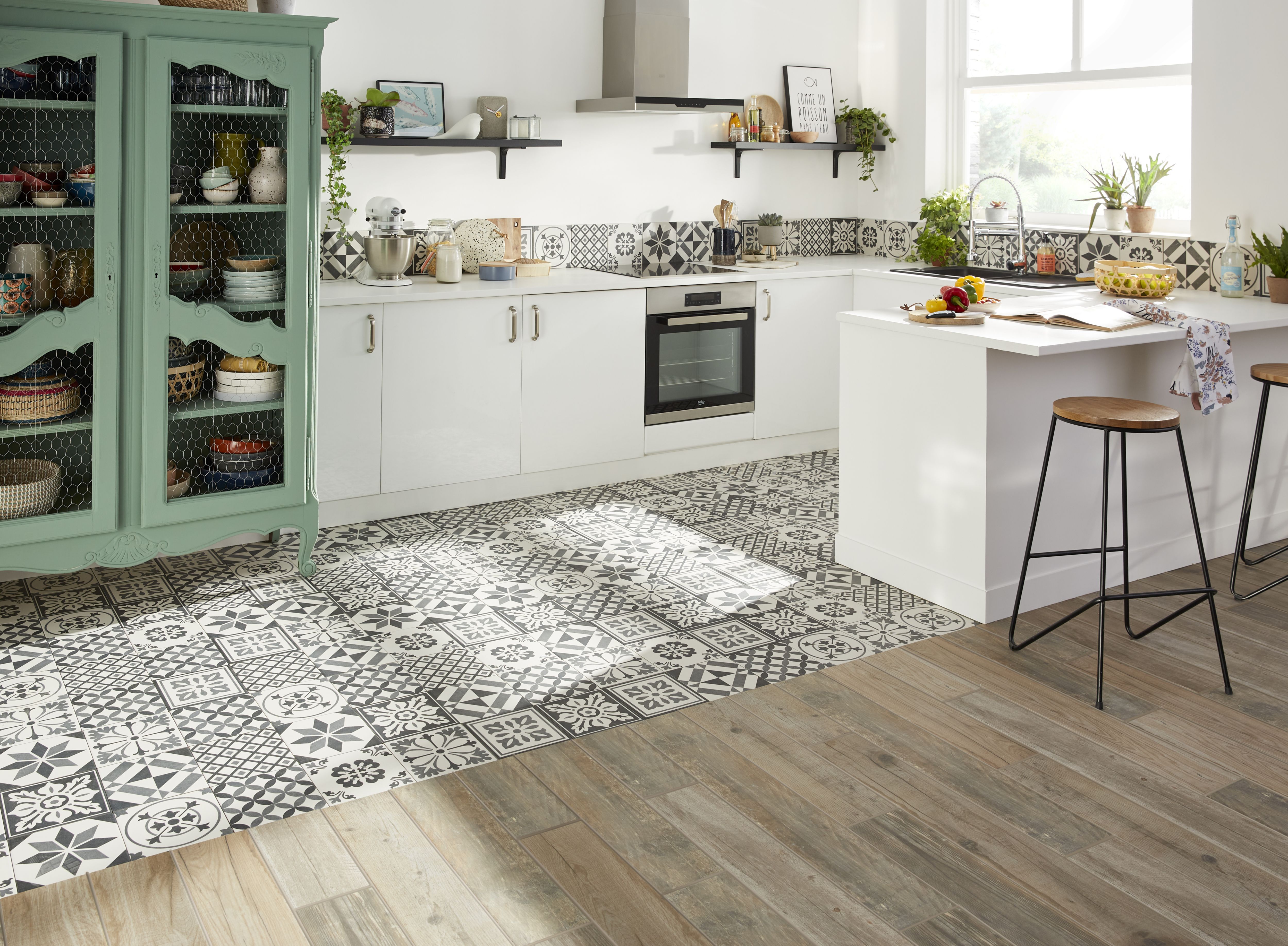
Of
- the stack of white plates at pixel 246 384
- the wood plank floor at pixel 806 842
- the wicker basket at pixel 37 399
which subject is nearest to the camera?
the wood plank floor at pixel 806 842

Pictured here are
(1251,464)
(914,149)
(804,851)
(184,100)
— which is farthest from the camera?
(914,149)

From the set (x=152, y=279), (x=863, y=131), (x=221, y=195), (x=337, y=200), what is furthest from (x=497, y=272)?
(x=863, y=131)

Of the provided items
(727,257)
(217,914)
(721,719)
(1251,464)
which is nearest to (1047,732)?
(721,719)

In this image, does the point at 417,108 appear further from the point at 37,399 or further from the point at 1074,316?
the point at 1074,316

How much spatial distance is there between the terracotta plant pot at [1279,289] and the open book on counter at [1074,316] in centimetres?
74

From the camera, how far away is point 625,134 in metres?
5.67

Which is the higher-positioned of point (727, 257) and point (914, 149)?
point (914, 149)

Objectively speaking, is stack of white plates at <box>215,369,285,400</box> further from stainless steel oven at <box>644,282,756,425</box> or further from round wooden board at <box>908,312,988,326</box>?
round wooden board at <box>908,312,988,326</box>

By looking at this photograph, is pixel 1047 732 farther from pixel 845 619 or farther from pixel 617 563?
pixel 617 563

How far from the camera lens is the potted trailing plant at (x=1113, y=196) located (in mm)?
5203

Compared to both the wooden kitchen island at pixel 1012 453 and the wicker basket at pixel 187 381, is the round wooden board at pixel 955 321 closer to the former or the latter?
the wooden kitchen island at pixel 1012 453

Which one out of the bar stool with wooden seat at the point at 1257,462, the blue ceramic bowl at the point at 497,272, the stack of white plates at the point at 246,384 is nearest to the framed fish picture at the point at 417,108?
the blue ceramic bowl at the point at 497,272

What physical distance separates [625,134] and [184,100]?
2.49 m

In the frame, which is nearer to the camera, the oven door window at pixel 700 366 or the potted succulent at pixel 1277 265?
the potted succulent at pixel 1277 265
